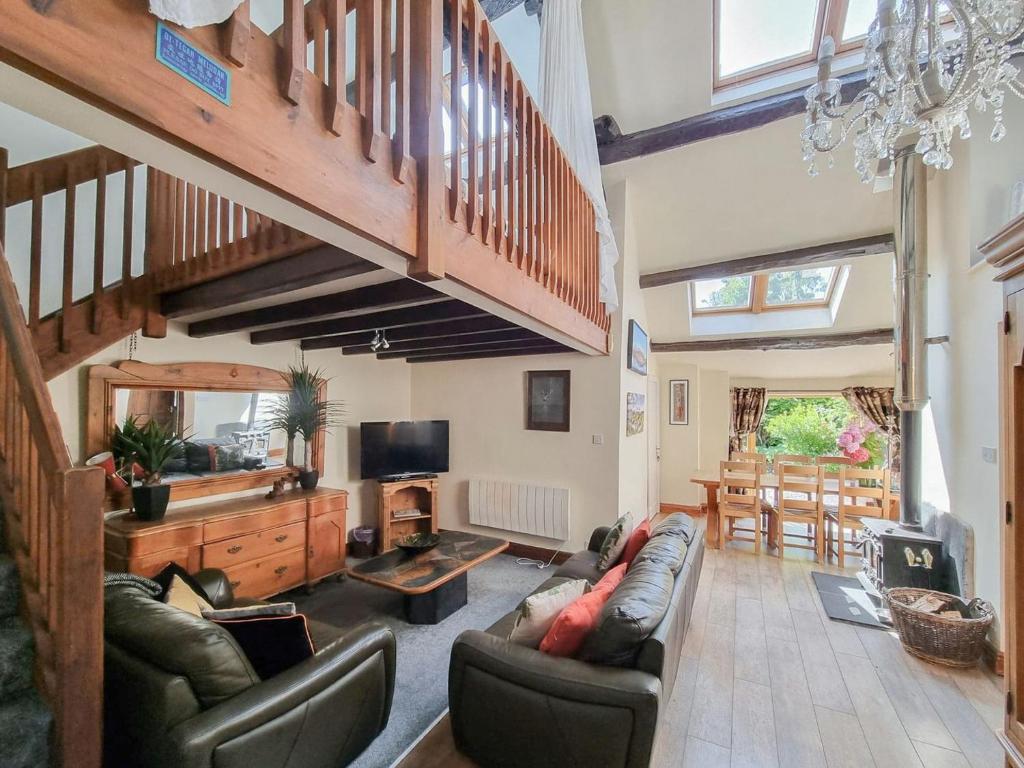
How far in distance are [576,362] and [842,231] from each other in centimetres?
269

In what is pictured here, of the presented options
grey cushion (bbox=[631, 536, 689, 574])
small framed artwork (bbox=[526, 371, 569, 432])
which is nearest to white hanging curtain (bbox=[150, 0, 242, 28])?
grey cushion (bbox=[631, 536, 689, 574])

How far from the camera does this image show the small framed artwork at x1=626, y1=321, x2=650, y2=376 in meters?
4.10

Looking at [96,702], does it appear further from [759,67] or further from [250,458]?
[759,67]

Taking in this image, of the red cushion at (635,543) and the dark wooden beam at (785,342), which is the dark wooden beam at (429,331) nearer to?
the red cushion at (635,543)

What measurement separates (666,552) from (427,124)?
215 centimetres

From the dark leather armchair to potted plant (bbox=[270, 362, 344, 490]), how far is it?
212 centimetres

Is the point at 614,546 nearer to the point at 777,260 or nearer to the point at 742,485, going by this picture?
the point at 742,485

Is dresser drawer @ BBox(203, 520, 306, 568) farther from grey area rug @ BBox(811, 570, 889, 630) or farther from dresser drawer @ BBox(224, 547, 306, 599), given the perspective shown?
grey area rug @ BBox(811, 570, 889, 630)

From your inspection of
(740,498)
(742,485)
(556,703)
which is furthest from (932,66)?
(740,498)

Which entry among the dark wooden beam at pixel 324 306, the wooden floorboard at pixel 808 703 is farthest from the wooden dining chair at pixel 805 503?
the dark wooden beam at pixel 324 306

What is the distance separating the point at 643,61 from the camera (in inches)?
133

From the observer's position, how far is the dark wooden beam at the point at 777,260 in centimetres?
388

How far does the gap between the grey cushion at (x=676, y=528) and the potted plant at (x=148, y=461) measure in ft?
9.99

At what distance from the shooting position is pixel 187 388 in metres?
3.21
